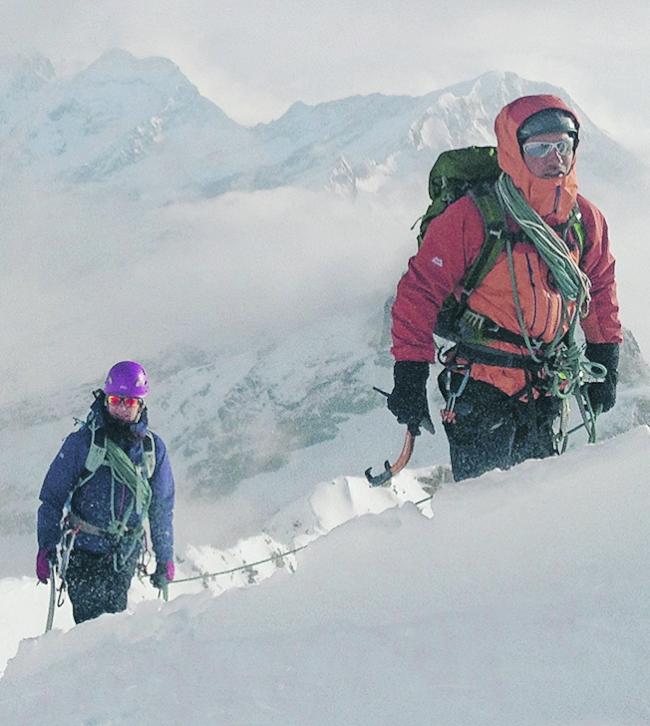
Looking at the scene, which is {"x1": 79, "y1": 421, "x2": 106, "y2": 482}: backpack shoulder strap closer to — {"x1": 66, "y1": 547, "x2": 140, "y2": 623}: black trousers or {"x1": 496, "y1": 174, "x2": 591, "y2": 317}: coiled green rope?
{"x1": 66, "y1": 547, "x2": 140, "y2": 623}: black trousers

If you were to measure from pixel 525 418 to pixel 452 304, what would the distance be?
82 centimetres

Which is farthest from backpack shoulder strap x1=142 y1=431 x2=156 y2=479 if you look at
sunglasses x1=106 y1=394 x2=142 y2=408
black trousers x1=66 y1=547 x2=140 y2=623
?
black trousers x1=66 y1=547 x2=140 y2=623

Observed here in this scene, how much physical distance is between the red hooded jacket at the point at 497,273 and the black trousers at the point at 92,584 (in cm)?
367

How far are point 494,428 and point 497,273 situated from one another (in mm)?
947

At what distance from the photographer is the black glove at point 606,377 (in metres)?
5.66

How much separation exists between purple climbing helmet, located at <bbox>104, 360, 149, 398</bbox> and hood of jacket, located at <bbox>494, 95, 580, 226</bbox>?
12.2ft

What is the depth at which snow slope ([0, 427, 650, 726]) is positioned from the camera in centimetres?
275

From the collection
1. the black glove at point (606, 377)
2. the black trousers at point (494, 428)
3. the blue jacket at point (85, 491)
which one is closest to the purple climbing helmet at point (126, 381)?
the blue jacket at point (85, 491)

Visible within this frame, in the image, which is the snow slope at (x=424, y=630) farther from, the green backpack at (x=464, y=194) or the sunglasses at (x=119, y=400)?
the sunglasses at (x=119, y=400)

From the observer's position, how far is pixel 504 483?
3.87 m

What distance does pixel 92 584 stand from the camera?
7.39 metres

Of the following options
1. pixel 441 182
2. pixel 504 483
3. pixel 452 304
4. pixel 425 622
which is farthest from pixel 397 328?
pixel 425 622

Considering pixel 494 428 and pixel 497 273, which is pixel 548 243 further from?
pixel 494 428

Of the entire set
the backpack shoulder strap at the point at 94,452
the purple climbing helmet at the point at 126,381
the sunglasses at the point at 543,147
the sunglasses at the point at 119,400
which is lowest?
the sunglasses at the point at 543,147
